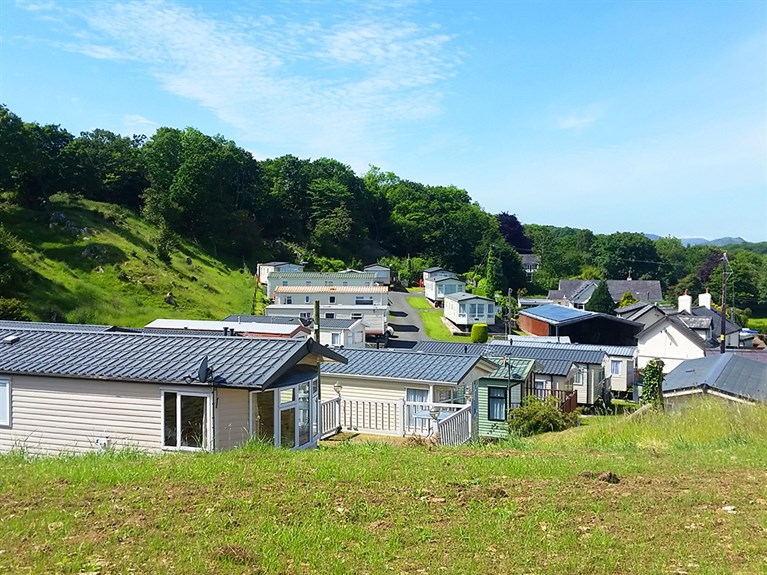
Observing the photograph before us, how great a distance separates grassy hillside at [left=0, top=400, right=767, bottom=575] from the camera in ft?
15.8

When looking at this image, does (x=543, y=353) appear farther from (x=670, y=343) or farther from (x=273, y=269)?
(x=273, y=269)

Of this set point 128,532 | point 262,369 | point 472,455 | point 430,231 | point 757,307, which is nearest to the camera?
point 128,532

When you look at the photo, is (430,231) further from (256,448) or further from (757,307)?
(256,448)

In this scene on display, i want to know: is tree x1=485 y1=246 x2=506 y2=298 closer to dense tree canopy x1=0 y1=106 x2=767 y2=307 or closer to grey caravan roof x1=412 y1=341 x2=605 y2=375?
dense tree canopy x1=0 y1=106 x2=767 y2=307

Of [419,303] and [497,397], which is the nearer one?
[497,397]

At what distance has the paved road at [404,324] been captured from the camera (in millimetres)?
46122

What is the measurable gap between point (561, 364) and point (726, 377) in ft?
38.9

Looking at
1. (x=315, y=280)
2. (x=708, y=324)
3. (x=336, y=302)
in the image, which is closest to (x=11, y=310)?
(x=336, y=302)

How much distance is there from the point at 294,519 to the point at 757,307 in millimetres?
96930

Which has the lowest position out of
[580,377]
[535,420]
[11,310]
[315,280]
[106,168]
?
[580,377]

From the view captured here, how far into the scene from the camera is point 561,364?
28.1m

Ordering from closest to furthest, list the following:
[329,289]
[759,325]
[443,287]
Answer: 1. [329,289]
2. [443,287]
3. [759,325]

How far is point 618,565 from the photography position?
4.71 metres

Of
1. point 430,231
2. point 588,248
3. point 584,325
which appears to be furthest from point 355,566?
point 588,248
